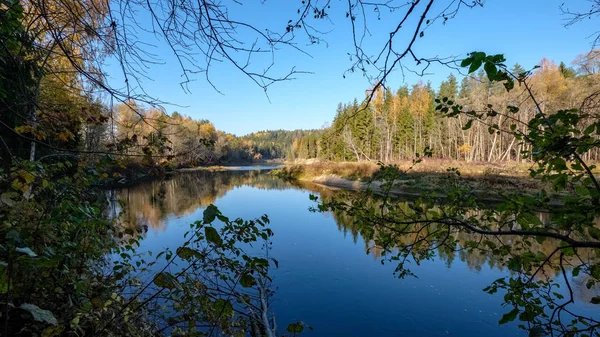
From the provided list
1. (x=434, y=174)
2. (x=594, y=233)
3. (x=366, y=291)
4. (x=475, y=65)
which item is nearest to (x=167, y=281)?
(x=475, y=65)

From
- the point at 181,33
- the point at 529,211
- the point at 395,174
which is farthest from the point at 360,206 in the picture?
the point at 181,33

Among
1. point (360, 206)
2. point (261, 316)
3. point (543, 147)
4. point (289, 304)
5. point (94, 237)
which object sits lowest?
point (289, 304)

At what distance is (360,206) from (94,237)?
2578 millimetres

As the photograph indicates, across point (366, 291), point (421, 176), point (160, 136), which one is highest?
point (160, 136)

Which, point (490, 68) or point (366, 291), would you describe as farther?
point (366, 291)

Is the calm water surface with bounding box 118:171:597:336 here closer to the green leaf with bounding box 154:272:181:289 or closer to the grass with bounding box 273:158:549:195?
the grass with bounding box 273:158:549:195

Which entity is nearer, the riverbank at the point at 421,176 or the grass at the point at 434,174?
the riverbank at the point at 421,176

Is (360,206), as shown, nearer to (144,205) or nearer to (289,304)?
(289,304)

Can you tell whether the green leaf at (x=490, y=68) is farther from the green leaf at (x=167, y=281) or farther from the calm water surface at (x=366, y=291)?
the calm water surface at (x=366, y=291)

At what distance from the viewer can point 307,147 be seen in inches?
3113

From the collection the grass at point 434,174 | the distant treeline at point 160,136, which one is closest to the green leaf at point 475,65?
the distant treeline at point 160,136

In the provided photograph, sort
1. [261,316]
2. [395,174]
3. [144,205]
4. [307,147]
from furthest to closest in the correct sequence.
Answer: [307,147] → [144,205] → [261,316] → [395,174]

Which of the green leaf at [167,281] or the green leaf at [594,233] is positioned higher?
the green leaf at [594,233]

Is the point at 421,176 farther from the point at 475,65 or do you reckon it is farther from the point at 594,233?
the point at 475,65
